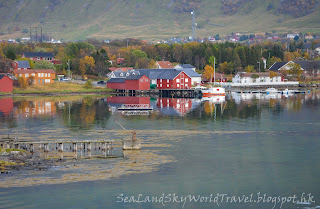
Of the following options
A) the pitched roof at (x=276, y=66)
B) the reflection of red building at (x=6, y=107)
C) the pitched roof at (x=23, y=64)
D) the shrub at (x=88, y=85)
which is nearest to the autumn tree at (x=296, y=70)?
the pitched roof at (x=276, y=66)

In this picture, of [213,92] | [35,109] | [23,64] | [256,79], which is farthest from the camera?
[256,79]

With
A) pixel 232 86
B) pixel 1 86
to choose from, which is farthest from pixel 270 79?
pixel 1 86

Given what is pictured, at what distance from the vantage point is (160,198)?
3184 cm

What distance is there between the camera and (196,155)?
4303 cm

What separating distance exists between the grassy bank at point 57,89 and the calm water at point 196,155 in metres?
38.3

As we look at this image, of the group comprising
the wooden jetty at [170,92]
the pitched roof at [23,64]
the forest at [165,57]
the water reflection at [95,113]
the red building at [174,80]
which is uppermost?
the forest at [165,57]

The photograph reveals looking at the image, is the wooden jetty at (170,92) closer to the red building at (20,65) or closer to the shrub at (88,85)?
the shrub at (88,85)

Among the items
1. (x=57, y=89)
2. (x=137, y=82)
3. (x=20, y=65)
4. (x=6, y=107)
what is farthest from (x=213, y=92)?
(x=20, y=65)

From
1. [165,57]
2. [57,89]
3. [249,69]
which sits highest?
[165,57]

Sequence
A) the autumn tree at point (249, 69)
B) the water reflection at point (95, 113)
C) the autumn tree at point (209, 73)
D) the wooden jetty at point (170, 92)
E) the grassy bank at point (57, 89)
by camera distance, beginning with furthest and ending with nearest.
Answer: the autumn tree at point (249, 69) < the autumn tree at point (209, 73) < the wooden jetty at point (170, 92) < the grassy bank at point (57, 89) < the water reflection at point (95, 113)

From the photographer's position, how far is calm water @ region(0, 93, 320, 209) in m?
31.9

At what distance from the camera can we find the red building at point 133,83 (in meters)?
123

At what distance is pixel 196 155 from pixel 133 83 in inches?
3239

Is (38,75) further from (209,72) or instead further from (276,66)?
(276,66)
